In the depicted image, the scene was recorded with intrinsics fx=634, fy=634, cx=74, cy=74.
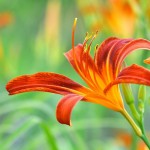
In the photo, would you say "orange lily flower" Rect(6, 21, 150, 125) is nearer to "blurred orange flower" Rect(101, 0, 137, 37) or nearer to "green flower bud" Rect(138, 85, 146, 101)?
"green flower bud" Rect(138, 85, 146, 101)

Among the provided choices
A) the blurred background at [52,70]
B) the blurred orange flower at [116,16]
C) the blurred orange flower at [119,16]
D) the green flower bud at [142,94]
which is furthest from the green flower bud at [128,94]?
the blurred orange flower at [119,16]

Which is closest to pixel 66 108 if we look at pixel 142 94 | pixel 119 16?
Answer: pixel 142 94

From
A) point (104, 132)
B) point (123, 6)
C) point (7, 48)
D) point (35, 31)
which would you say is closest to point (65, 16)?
point (35, 31)

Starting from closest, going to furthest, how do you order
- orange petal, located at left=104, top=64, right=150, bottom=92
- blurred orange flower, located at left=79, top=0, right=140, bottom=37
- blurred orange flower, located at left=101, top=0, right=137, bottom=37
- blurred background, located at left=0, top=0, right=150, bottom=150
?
orange petal, located at left=104, top=64, right=150, bottom=92 → blurred background, located at left=0, top=0, right=150, bottom=150 → blurred orange flower, located at left=79, top=0, right=140, bottom=37 → blurred orange flower, located at left=101, top=0, right=137, bottom=37

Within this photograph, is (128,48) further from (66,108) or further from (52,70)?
(52,70)

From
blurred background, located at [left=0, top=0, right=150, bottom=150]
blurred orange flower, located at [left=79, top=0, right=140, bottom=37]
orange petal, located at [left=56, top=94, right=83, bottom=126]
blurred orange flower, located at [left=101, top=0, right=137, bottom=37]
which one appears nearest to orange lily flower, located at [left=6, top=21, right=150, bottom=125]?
orange petal, located at [left=56, top=94, right=83, bottom=126]

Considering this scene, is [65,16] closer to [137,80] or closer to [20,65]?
[20,65]

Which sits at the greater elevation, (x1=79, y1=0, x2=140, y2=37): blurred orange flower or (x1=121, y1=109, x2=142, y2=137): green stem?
(x1=79, y1=0, x2=140, y2=37): blurred orange flower
